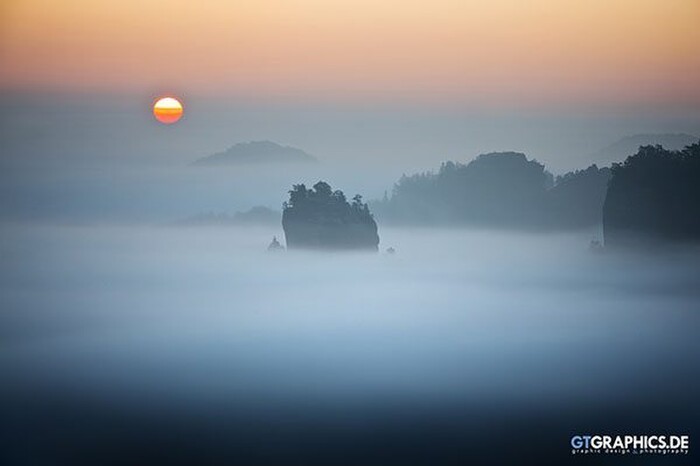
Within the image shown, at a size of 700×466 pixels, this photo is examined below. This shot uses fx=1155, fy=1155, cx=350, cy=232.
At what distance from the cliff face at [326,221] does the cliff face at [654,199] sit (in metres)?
0.97

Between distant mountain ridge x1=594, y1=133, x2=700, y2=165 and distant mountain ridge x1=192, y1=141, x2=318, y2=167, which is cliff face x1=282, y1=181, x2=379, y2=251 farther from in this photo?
distant mountain ridge x1=594, y1=133, x2=700, y2=165

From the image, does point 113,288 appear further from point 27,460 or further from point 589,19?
point 589,19

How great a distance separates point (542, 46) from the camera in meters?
4.55

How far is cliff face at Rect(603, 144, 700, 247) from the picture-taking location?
4.59 meters

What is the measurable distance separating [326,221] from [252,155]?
39 cm

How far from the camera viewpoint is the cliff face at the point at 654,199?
4.59m

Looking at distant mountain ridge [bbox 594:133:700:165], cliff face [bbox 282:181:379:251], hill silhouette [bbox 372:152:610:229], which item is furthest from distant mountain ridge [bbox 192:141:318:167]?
distant mountain ridge [bbox 594:133:700:165]

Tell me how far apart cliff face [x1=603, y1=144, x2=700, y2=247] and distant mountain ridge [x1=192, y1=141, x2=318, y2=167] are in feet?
4.24

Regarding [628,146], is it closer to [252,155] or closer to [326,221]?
[326,221]

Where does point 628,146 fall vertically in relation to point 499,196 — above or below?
above

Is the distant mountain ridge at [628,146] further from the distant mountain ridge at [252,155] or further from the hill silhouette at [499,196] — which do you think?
the distant mountain ridge at [252,155]

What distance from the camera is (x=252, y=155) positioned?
14.8 ft

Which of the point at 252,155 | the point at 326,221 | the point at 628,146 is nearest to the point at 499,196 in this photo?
the point at 628,146

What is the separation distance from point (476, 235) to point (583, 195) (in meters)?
0.46
